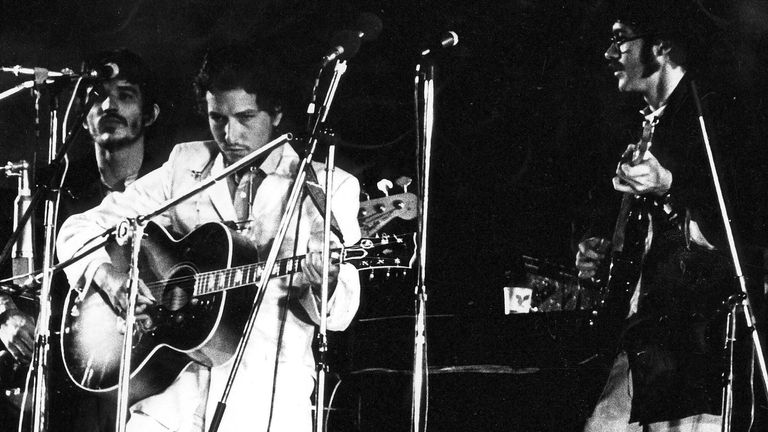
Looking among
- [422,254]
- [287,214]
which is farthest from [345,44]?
[422,254]

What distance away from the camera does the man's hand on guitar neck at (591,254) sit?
11.0ft

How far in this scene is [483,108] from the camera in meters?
4.20

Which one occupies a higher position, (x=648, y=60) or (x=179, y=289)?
(x=648, y=60)

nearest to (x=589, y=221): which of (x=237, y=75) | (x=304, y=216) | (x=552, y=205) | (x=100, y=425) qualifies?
(x=552, y=205)

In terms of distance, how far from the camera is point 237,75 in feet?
14.0

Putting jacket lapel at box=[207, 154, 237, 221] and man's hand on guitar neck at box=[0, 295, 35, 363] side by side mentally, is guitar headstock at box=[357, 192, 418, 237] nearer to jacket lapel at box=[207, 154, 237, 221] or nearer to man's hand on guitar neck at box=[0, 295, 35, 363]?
jacket lapel at box=[207, 154, 237, 221]

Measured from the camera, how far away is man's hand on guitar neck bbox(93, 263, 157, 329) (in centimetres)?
367

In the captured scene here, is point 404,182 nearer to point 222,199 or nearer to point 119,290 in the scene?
point 222,199

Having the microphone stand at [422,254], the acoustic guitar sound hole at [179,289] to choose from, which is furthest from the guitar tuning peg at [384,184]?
the microphone stand at [422,254]

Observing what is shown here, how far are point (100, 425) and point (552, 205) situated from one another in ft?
8.16

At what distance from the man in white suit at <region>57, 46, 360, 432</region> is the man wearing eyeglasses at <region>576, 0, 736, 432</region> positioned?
1.15 meters

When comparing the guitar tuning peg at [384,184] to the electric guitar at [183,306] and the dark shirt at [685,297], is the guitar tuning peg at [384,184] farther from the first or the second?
the dark shirt at [685,297]

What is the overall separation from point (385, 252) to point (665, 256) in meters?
1.11

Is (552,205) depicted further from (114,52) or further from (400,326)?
(114,52)
